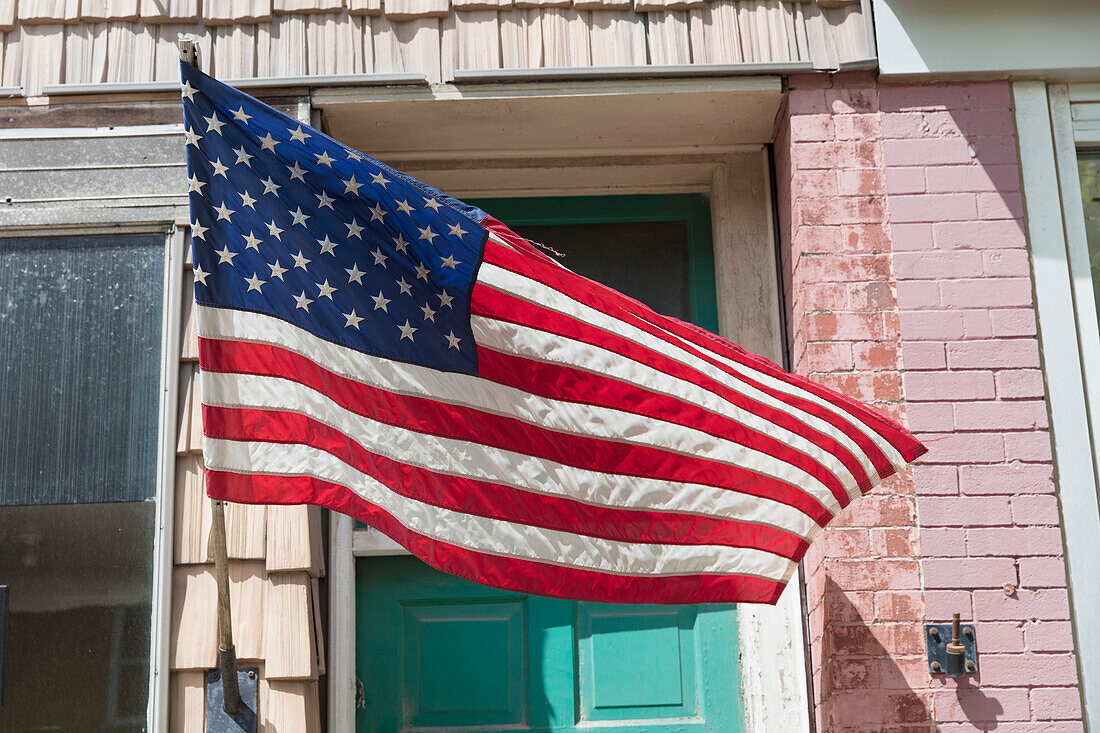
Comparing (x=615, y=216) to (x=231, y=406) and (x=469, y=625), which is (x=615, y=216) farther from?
(x=231, y=406)

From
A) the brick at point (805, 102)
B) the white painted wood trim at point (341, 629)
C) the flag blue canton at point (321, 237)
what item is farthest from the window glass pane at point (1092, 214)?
the white painted wood trim at point (341, 629)

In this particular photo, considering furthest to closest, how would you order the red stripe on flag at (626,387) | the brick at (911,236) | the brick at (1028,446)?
the brick at (911,236) < the brick at (1028,446) < the red stripe on flag at (626,387)

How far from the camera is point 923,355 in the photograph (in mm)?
4070

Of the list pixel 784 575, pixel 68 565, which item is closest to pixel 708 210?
pixel 784 575

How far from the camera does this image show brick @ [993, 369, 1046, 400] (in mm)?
4023

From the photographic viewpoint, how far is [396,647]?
4.38m

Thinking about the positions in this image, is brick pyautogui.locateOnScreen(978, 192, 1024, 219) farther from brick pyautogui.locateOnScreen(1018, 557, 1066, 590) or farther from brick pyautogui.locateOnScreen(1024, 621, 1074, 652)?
brick pyautogui.locateOnScreen(1024, 621, 1074, 652)

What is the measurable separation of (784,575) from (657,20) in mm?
2015

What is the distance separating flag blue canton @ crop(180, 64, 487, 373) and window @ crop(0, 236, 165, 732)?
102 cm

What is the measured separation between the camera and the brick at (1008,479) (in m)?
3.95

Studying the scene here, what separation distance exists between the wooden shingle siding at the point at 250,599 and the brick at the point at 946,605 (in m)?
1.95

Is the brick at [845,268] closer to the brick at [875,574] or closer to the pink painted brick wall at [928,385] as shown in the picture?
the pink painted brick wall at [928,385]

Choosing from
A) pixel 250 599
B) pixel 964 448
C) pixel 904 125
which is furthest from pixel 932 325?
pixel 250 599

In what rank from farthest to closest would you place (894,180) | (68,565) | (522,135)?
(522,135), (894,180), (68,565)
